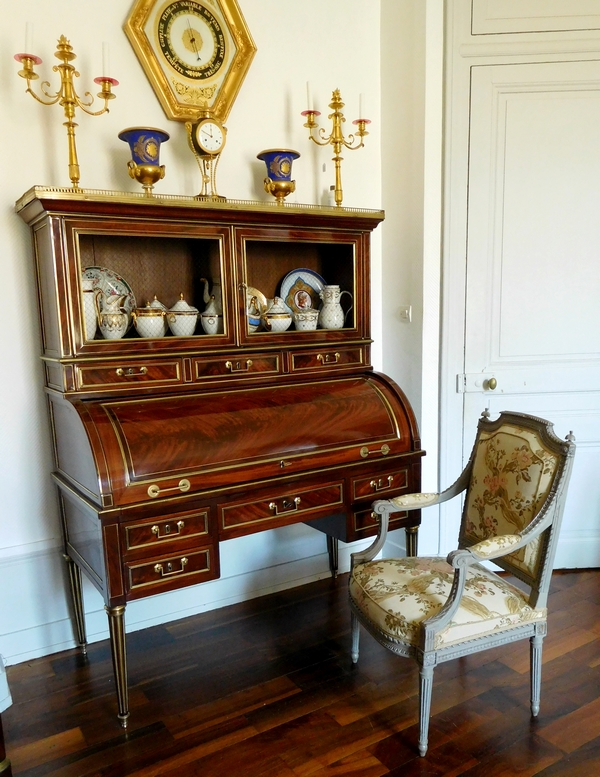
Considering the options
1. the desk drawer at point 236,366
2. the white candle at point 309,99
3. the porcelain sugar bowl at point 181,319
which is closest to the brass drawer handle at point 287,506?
the desk drawer at point 236,366

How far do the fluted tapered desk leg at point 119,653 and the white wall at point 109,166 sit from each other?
0.54 metres

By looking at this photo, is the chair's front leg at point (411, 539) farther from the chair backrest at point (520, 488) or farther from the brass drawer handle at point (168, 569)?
the brass drawer handle at point (168, 569)

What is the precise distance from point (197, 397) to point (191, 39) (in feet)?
4.78

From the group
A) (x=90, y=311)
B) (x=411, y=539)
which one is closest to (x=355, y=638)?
(x=411, y=539)

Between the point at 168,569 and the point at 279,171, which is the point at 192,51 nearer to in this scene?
the point at 279,171

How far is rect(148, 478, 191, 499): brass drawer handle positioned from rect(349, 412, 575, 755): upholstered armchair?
670 millimetres

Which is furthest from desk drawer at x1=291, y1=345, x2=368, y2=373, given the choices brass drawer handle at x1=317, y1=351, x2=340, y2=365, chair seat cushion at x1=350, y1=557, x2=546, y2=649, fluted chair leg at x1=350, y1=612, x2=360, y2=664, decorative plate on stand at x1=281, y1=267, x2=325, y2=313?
fluted chair leg at x1=350, y1=612, x2=360, y2=664

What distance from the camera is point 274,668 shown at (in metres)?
2.23

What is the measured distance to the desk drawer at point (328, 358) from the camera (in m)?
2.39

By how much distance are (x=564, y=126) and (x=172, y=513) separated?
2.37m

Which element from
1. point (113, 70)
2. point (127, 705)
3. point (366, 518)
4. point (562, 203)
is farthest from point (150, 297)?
point (562, 203)

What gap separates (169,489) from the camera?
6.25ft

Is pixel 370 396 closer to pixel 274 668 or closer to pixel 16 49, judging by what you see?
pixel 274 668

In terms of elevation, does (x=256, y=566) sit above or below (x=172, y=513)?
below
